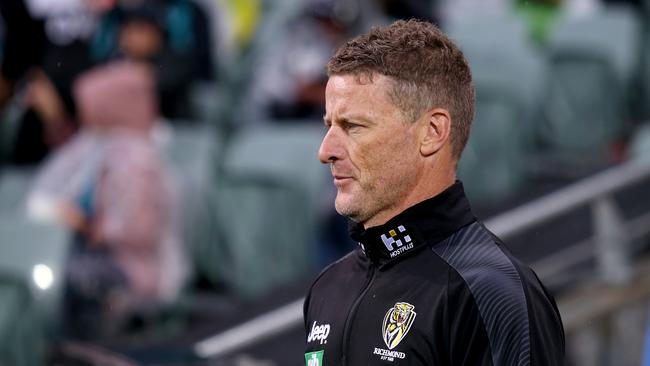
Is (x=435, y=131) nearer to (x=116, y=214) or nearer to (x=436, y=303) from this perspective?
(x=436, y=303)

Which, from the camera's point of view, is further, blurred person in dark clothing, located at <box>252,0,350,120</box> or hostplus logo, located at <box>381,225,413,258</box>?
blurred person in dark clothing, located at <box>252,0,350,120</box>

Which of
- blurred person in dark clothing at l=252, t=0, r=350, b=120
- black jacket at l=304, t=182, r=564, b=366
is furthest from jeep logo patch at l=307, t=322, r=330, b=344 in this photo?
blurred person in dark clothing at l=252, t=0, r=350, b=120

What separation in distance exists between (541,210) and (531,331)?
354 cm

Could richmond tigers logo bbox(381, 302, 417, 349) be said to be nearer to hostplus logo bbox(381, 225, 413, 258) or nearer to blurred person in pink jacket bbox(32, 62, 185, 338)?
hostplus logo bbox(381, 225, 413, 258)

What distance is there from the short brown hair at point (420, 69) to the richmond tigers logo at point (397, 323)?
0.30 m

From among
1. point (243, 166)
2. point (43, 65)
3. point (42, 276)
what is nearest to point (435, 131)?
point (42, 276)

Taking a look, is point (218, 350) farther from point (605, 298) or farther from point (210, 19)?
point (210, 19)

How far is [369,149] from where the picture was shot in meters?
2.26

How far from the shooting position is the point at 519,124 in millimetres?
6863

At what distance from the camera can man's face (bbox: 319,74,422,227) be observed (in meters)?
2.25

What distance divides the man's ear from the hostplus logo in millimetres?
146

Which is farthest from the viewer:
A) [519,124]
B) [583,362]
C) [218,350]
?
[519,124]

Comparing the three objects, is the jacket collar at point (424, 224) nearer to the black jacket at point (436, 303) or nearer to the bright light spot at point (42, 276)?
Answer: the black jacket at point (436, 303)

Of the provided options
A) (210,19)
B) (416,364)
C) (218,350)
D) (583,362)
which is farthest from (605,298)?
(416,364)
